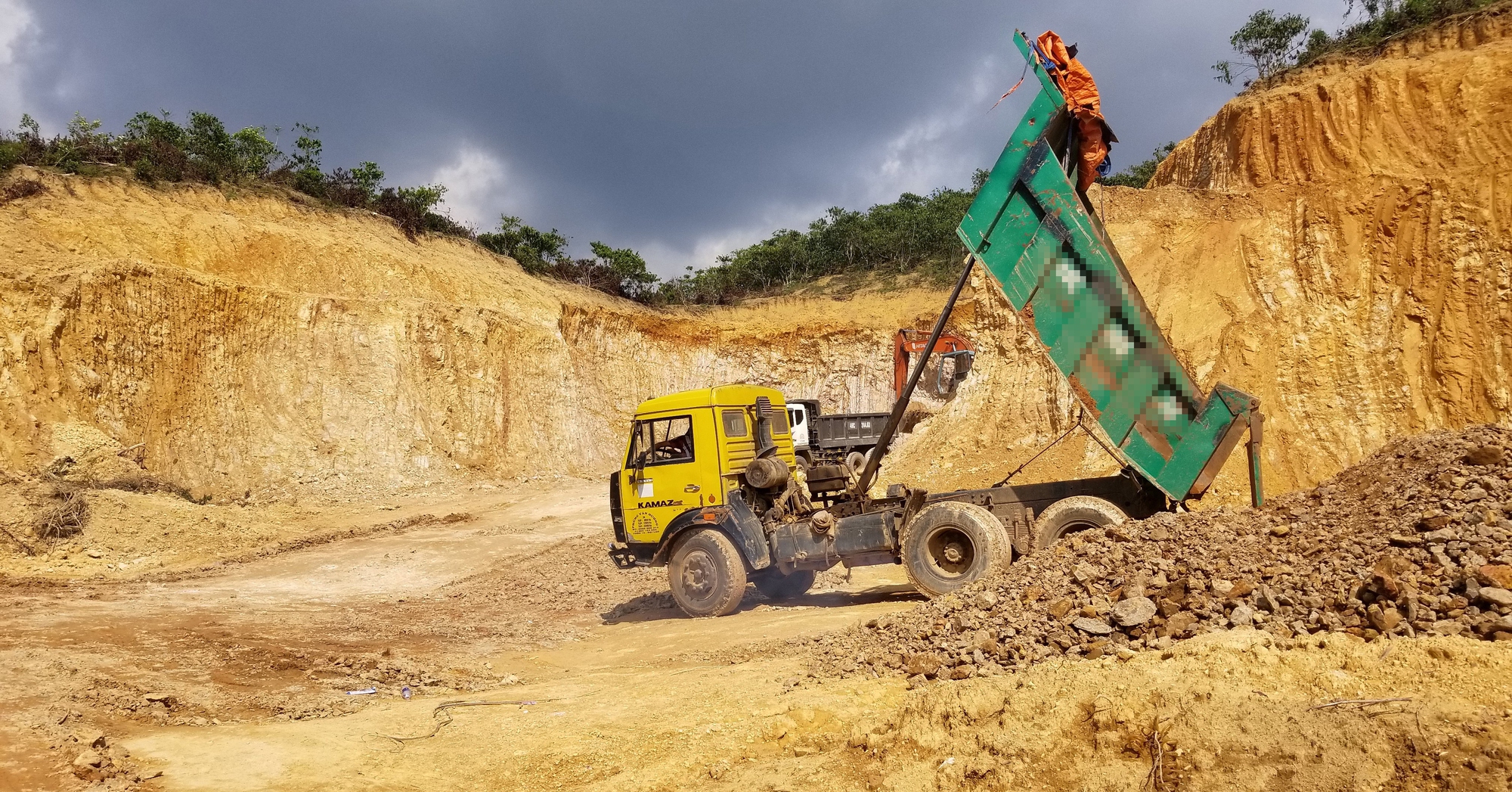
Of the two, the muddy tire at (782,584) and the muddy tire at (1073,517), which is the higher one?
the muddy tire at (1073,517)

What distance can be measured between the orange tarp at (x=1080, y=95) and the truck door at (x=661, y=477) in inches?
202

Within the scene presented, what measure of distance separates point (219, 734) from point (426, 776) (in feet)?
5.71

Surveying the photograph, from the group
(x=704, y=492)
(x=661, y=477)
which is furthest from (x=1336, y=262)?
(x=661, y=477)

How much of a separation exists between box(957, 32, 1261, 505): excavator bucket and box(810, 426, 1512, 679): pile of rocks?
104 centimetres

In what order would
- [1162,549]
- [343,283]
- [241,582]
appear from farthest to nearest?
[343,283] < [241,582] < [1162,549]

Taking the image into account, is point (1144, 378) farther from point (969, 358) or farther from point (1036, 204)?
point (969, 358)

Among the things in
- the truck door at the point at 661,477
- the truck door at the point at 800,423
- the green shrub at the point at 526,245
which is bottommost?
the truck door at the point at 661,477

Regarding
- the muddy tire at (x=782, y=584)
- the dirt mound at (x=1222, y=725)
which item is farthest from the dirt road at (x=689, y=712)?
the muddy tire at (x=782, y=584)

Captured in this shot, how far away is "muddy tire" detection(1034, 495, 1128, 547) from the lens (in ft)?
28.2

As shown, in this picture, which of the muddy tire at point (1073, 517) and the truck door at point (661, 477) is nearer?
the muddy tire at point (1073, 517)

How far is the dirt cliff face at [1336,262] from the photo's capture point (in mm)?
13812

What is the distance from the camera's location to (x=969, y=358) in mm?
24641

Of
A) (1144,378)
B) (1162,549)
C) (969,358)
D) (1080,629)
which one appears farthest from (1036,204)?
(969,358)

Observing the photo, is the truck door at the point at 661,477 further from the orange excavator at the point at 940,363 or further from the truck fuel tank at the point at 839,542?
the orange excavator at the point at 940,363
